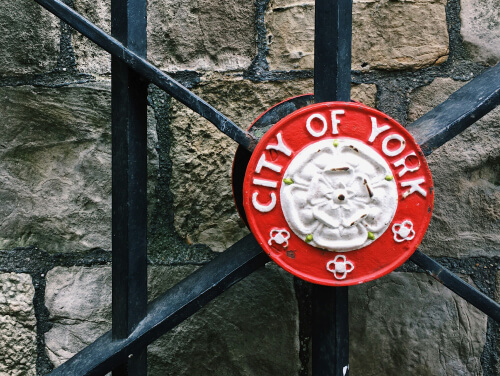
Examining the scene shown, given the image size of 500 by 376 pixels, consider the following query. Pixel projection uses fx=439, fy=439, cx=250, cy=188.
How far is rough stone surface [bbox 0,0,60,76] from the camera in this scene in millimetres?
752

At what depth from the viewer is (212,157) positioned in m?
0.76

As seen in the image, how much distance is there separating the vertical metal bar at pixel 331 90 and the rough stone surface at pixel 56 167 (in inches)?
13.5

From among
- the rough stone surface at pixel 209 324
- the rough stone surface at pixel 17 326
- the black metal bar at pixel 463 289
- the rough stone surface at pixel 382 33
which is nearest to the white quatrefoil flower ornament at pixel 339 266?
the black metal bar at pixel 463 289

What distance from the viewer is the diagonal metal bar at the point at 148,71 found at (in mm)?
523

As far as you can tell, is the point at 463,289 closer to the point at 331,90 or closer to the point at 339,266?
the point at 339,266

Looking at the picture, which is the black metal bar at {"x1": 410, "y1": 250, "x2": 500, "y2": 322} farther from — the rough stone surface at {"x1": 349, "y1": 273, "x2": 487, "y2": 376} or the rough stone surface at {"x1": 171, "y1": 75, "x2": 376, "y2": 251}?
the rough stone surface at {"x1": 171, "y1": 75, "x2": 376, "y2": 251}

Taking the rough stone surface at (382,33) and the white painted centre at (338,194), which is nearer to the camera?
the white painted centre at (338,194)

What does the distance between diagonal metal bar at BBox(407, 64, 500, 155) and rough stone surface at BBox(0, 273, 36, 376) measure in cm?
69

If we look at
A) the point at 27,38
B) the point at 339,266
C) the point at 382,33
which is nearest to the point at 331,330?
the point at 339,266

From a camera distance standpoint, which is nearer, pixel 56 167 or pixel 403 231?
pixel 403 231

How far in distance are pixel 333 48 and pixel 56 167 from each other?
0.52 m

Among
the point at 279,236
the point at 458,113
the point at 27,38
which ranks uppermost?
the point at 27,38

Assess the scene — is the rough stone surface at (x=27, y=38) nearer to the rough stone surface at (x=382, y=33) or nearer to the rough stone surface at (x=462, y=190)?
the rough stone surface at (x=382, y=33)

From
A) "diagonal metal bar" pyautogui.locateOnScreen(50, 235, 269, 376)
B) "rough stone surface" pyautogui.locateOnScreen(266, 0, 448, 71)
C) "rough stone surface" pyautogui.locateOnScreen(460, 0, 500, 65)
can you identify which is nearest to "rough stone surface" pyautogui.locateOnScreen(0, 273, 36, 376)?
"diagonal metal bar" pyautogui.locateOnScreen(50, 235, 269, 376)
